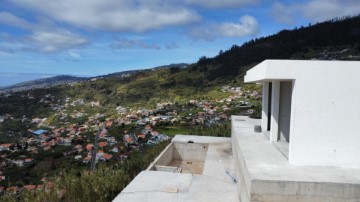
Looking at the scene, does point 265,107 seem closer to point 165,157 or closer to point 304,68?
point 165,157

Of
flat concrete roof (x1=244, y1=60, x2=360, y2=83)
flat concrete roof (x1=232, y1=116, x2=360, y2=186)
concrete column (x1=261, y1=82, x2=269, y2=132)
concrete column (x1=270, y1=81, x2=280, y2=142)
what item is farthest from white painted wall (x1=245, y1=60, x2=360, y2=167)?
concrete column (x1=261, y1=82, x2=269, y2=132)

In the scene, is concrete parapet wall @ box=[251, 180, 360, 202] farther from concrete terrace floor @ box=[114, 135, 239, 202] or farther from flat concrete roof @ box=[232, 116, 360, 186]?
concrete terrace floor @ box=[114, 135, 239, 202]

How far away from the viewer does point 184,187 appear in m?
6.74

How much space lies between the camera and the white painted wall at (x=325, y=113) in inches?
195

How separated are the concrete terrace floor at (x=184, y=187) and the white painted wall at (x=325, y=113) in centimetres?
173

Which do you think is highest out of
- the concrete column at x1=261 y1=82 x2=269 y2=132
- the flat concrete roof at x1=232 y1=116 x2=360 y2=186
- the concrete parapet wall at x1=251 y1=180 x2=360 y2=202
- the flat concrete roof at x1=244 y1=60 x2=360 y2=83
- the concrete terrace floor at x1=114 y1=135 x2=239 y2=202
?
the flat concrete roof at x1=244 y1=60 x2=360 y2=83

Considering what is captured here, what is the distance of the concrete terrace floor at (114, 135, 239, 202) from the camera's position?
611cm

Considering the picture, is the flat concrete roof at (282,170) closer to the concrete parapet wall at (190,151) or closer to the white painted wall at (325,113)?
the white painted wall at (325,113)

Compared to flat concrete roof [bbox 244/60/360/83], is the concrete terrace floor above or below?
below

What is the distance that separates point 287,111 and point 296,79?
2422 mm

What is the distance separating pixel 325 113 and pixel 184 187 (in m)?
3.11

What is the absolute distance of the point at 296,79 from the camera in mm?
5027

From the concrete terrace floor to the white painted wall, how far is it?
1728 mm

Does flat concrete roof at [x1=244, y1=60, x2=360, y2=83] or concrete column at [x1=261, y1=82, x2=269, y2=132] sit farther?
concrete column at [x1=261, y1=82, x2=269, y2=132]
